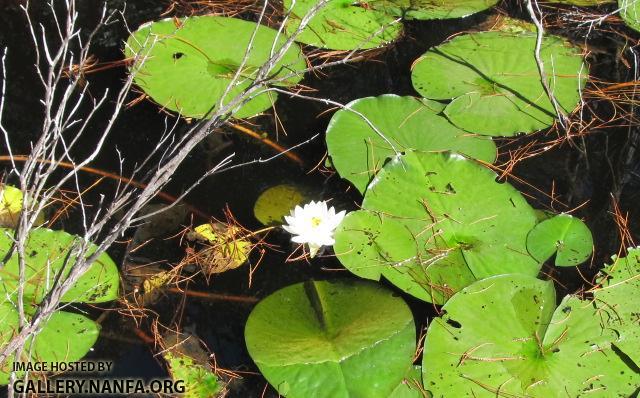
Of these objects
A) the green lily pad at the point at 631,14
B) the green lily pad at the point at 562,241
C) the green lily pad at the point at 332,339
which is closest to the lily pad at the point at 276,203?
the green lily pad at the point at 332,339

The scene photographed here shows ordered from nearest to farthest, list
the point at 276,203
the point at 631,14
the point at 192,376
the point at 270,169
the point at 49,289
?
the point at 49,289
the point at 192,376
the point at 276,203
the point at 270,169
the point at 631,14

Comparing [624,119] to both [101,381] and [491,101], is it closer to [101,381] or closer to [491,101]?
[491,101]

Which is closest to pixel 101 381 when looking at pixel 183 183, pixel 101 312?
pixel 101 312

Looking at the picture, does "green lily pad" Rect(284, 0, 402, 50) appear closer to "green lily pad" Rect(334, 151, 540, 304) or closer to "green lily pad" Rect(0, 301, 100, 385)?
"green lily pad" Rect(334, 151, 540, 304)

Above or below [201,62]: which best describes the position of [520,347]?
below

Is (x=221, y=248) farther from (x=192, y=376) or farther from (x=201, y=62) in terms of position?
(x=201, y=62)

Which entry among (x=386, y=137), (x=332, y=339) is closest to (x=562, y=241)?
(x=386, y=137)

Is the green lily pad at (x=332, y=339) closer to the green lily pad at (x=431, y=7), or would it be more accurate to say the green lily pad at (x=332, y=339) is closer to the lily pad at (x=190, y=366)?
the lily pad at (x=190, y=366)

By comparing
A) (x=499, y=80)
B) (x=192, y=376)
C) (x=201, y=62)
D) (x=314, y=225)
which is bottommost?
(x=192, y=376)

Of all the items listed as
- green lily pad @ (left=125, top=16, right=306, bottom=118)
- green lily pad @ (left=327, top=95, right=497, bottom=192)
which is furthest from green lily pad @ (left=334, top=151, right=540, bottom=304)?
green lily pad @ (left=125, top=16, right=306, bottom=118)
